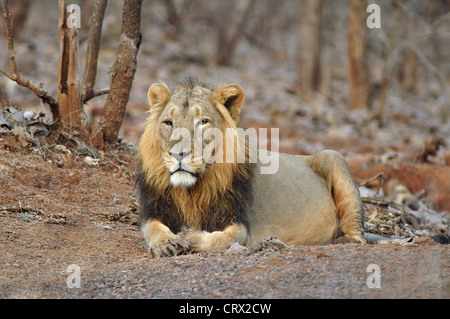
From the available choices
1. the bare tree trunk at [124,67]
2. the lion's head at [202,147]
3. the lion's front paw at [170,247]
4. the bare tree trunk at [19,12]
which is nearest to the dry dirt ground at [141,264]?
the lion's front paw at [170,247]

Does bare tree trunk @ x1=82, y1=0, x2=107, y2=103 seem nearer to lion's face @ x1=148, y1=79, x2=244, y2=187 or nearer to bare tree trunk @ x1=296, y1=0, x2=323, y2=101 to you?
lion's face @ x1=148, y1=79, x2=244, y2=187

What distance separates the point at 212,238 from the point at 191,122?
3.28 ft

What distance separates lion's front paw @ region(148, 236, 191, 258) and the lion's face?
0.49m

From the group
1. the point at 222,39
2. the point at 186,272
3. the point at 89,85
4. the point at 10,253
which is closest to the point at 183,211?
the point at 186,272

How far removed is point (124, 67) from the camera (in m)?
7.89

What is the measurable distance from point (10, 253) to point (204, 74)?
16751 mm

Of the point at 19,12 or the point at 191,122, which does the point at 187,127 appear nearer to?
the point at 191,122

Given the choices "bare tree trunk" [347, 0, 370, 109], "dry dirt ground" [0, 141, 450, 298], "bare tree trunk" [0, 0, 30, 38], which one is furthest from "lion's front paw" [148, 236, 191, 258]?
"bare tree trunk" [347, 0, 370, 109]

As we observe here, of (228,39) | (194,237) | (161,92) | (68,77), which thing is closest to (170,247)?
(194,237)

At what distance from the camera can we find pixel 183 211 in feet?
18.3

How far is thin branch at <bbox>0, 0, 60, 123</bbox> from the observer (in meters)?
7.07

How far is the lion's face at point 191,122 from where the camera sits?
5020mm

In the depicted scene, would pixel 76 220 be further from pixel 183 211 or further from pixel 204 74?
pixel 204 74
